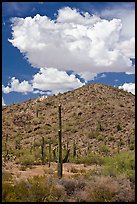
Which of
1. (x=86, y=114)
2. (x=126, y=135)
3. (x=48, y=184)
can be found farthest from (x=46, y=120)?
(x=48, y=184)

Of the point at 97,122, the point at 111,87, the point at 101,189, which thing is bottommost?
the point at 101,189

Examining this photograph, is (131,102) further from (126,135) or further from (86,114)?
(126,135)

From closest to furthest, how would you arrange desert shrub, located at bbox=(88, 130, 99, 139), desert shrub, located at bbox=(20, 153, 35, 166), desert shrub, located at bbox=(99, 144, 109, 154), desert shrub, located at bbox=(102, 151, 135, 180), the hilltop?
1. desert shrub, located at bbox=(102, 151, 135, 180)
2. desert shrub, located at bbox=(20, 153, 35, 166)
3. desert shrub, located at bbox=(99, 144, 109, 154)
4. the hilltop
5. desert shrub, located at bbox=(88, 130, 99, 139)

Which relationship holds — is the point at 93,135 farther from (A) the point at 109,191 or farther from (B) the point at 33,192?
(B) the point at 33,192

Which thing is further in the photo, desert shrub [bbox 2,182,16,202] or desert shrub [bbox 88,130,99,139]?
desert shrub [bbox 88,130,99,139]

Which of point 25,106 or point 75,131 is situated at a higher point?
point 25,106

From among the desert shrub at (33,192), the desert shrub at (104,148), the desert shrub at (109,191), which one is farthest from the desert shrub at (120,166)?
the desert shrub at (104,148)

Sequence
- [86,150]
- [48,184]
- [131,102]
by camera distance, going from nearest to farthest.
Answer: [48,184]
[86,150]
[131,102]

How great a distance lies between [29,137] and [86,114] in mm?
8670

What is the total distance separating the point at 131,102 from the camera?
188 feet

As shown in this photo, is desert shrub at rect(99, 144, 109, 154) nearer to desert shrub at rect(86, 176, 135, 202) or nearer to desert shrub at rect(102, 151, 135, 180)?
desert shrub at rect(102, 151, 135, 180)

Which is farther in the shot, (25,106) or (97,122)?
(25,106)

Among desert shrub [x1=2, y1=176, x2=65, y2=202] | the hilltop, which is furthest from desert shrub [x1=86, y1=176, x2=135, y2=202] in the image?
the hilltop

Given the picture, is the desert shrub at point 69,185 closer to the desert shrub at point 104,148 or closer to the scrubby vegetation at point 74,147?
the scrubby vegetation at point 74,147
